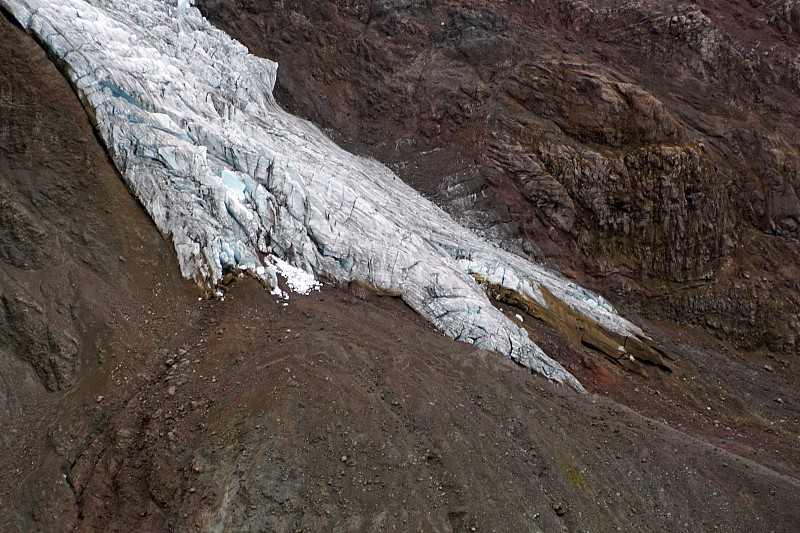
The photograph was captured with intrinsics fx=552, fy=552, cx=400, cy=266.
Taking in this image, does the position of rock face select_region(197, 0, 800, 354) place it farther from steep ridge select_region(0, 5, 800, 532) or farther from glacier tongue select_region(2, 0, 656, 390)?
steep ridge select_region(0, 5, 800, 532)

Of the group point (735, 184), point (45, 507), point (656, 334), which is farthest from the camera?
point (735, 184)

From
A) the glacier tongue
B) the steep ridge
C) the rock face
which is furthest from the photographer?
the rock face

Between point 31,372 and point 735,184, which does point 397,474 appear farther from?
point 735,184

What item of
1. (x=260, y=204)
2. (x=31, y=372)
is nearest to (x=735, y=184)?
(x=260, y=204)

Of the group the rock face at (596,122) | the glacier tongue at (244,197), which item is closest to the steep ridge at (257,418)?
the glacier tongue at (244,197)

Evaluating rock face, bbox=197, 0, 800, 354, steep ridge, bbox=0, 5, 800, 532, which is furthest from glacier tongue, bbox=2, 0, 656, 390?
rock face, bbox=197, 0, 800, 354

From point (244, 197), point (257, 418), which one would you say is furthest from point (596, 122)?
point (257, 418)

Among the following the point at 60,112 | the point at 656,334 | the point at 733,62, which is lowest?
the point at 656,334
